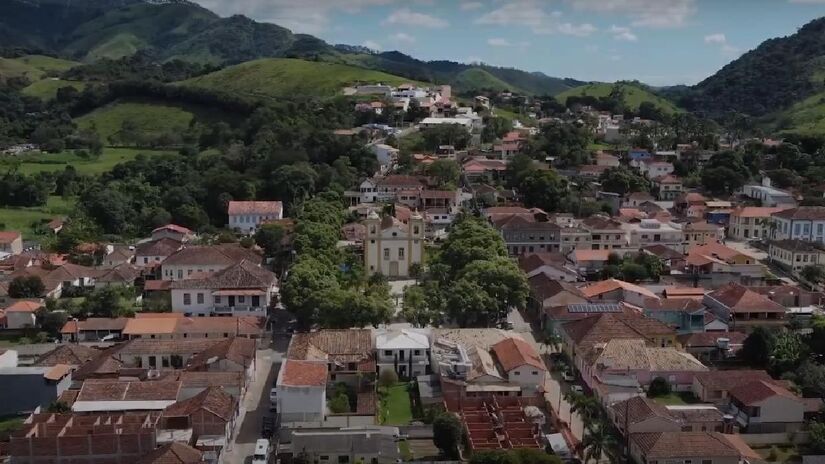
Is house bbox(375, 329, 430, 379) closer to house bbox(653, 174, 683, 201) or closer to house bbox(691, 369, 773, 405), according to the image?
house bbox(691, 369, 773, 405)

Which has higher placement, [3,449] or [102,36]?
[102,36]

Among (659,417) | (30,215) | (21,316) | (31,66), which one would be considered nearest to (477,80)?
(31,66)

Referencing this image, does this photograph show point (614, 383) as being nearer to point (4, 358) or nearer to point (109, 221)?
point (4, 358)

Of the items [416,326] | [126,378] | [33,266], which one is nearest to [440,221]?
[416,326]

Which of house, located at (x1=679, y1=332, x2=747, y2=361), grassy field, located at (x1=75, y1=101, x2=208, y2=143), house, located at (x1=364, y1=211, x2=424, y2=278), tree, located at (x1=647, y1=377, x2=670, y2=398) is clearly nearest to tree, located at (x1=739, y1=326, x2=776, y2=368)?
house, located at (x1=679, y1=332, x2=747, y2=361)

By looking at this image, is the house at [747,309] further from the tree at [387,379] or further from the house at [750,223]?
the house at [750,223]

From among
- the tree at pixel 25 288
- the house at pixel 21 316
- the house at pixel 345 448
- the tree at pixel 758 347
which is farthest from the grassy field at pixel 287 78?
the house at pixel 345 448

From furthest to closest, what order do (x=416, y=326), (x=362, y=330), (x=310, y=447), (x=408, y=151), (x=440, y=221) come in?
(x=408, y=151) → (x=440, y=221) → (x=416, y=326) → (x=362, y=330) → (x=310, y=447)
